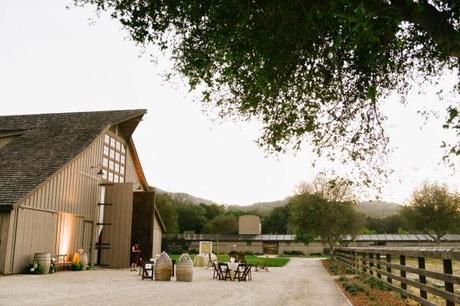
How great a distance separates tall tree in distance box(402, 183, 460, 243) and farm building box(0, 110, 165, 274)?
134 feet

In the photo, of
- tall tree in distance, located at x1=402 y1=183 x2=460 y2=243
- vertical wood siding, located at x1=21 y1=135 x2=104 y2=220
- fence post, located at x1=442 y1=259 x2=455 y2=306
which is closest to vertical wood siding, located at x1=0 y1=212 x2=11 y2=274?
vertical wood siding, located at x1=21 y1=135 x2=104 y2=220

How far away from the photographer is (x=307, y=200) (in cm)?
4234

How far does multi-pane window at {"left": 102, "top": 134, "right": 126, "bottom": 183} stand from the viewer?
25.5 m

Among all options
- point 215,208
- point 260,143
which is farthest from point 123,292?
point 215,208

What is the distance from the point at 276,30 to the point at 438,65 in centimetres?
369

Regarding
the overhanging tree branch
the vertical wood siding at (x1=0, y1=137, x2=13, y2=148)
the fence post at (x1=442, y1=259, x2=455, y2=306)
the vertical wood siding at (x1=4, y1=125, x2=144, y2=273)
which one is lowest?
the fence post at (x1=442, y1=259, x2=455, y2=306)

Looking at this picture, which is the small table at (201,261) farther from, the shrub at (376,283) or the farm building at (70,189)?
the shrub at (376,283)

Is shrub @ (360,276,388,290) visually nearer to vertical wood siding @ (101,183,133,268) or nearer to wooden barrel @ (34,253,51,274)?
wooden barrel @ (34,253,51,274)

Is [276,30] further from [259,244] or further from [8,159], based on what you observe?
[259,244]

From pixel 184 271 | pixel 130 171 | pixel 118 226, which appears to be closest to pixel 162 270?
pixel 184 271

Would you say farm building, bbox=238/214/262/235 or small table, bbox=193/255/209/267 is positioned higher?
farm building, bbox=238/214/262/235

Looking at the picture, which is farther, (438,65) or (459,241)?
(459,241)

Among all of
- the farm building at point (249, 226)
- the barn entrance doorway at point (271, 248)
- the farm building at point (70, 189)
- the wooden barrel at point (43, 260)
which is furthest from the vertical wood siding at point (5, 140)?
the farm building at point (249, 226)

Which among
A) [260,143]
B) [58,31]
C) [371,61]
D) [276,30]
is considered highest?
[58,31]
